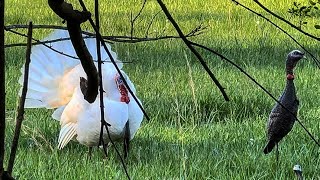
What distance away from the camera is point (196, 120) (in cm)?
472

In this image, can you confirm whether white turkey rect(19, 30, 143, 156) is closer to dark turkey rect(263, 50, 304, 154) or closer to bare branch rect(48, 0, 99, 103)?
dark turkey rect(263, 50, 304, 154)

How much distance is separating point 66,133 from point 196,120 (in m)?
0.85

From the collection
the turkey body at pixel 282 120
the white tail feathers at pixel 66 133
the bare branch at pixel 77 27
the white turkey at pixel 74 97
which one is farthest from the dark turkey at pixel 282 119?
the bare branch at pixel 77 27

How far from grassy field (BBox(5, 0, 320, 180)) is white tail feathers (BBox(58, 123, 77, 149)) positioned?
5 cm

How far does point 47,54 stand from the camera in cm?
482

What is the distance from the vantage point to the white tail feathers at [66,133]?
13.5ft

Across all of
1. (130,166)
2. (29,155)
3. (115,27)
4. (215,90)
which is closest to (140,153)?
(130,166)

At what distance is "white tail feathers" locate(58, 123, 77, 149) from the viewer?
13.5 feet

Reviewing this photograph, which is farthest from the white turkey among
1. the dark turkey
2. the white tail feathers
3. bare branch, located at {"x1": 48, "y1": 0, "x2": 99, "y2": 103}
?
bare branch, located at {"x1": 48, "y1": 0, "x2": 99, "y2": 103}

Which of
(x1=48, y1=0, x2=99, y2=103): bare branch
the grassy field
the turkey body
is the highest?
(x1=48, y1=0, x2=99, y2=103): bare branch

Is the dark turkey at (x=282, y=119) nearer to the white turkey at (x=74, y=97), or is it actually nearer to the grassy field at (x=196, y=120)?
the grassy field at (x=196, y=120)

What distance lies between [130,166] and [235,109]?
4.84 feet

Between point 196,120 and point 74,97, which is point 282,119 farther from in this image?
point 74,97

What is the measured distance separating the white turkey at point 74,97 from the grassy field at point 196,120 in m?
0.09
